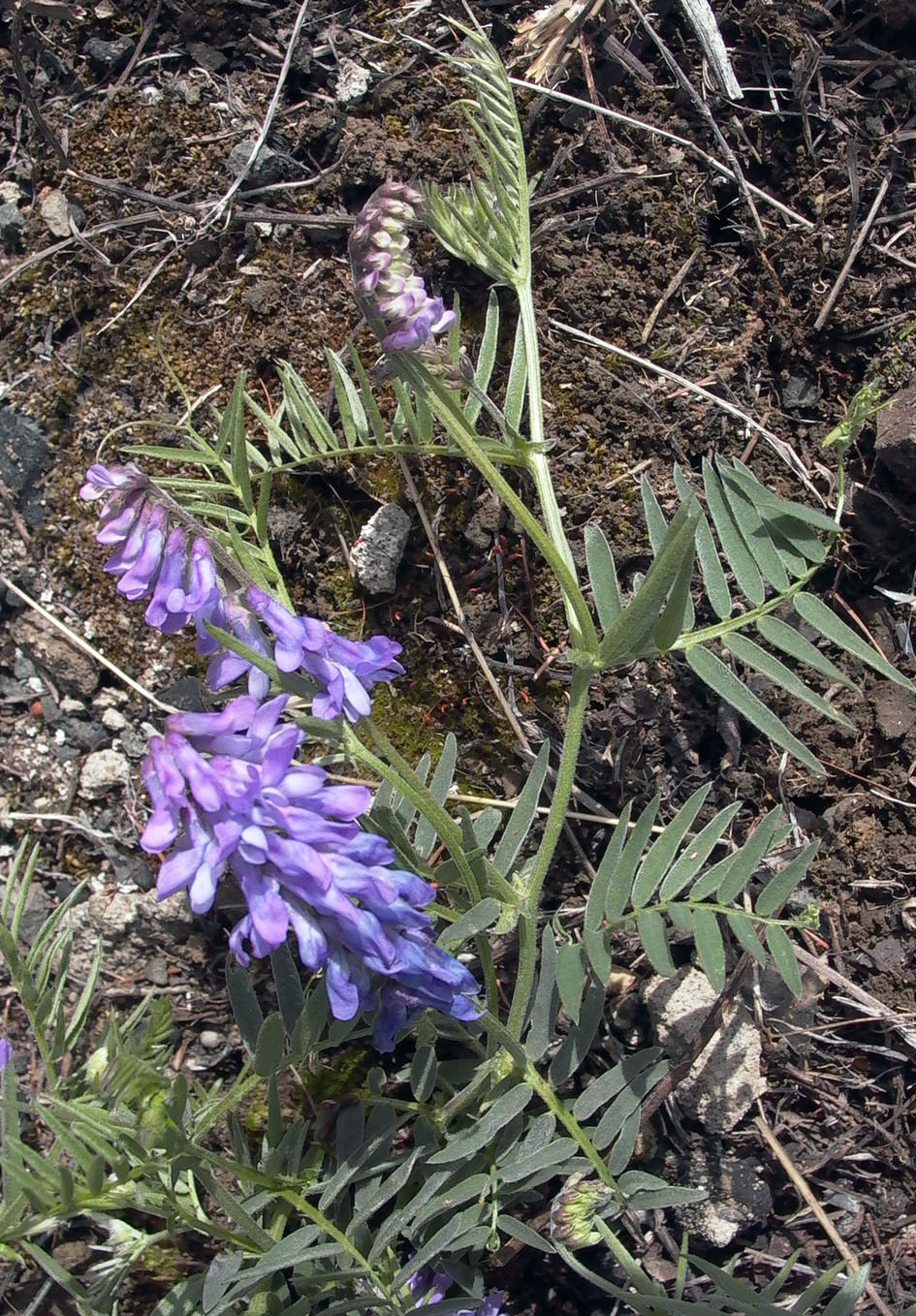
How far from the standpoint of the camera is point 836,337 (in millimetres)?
2883

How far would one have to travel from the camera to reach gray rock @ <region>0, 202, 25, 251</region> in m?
3.16

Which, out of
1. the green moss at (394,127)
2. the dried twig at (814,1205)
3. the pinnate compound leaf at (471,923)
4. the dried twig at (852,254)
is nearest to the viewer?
the pinnate compound leaf at (471,923)

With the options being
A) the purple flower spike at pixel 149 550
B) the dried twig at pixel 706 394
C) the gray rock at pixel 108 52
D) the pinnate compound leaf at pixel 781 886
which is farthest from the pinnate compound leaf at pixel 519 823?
the gray rock at pixel 108 52

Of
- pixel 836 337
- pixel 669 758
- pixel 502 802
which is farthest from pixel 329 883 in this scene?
pixel 836 337

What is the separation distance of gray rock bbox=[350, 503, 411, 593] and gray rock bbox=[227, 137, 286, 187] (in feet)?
3.15

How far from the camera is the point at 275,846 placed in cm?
172

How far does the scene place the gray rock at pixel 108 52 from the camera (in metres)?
3.11

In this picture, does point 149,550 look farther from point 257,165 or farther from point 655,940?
point 257,165

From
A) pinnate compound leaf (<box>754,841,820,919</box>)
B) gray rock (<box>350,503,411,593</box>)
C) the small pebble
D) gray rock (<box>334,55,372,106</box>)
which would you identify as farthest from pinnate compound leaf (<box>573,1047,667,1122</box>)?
gray rock (<box>334,55,372,106</box>)

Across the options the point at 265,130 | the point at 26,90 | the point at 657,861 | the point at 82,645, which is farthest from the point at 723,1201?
the point at 26,90

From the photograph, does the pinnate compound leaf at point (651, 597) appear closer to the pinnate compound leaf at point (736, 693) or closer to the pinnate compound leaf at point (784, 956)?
the pinnate compound leaf at point (736, 693)

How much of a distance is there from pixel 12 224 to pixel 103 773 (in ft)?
5.08

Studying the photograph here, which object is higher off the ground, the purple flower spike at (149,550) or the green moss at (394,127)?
the green moss at (394,127)

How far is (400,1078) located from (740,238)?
2.20 meters
